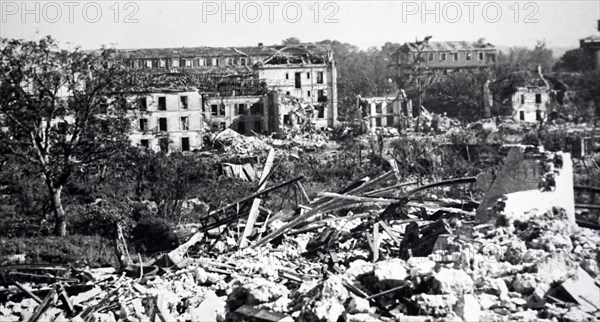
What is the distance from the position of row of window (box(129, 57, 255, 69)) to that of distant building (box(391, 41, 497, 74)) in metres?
15.9

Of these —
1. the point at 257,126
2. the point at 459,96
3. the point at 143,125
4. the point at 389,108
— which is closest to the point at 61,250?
the point at 143,125

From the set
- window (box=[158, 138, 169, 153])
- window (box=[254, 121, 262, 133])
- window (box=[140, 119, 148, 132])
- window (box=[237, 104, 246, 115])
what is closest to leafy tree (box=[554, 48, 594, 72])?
window (box=[254, 121, 262, 133])

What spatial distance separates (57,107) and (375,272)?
42.3 feet

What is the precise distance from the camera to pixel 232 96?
38031 millimetres

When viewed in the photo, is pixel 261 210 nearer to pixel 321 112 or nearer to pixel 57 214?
pixel 57 214

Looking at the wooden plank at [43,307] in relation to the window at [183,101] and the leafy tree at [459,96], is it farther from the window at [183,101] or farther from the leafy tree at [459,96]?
the leafy tree at [459,96]

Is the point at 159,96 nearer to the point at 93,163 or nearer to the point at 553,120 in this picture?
the point at 93,163

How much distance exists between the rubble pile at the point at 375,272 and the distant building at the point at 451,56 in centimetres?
4524

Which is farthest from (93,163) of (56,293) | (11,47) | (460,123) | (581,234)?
(460,123)

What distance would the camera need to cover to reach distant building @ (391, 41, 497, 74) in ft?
183

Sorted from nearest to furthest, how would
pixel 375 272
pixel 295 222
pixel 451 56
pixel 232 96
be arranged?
pixel 375 272 → pixel 295 222 → pixel 232 96 → pixel 451 56

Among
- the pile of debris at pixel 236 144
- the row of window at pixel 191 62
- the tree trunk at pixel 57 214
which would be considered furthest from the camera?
the row of window at pixel 191 62

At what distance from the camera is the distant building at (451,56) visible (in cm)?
5584

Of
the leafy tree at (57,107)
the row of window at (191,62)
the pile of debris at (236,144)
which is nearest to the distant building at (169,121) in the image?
the pile of debris at (236,144)
